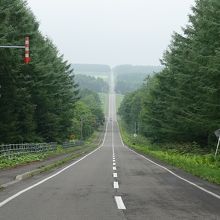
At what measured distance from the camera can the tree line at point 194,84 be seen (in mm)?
33875

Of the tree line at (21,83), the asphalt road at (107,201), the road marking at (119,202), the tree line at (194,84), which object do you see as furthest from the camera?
the tree line at (21,83)

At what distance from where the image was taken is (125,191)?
51.1 feet

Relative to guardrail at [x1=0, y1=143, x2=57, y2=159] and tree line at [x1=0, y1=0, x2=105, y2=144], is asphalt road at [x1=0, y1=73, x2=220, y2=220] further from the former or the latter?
tree line at [x1=0, y1=0, x2=105, y2=144]

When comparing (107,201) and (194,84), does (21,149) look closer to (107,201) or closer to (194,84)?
(194,84)

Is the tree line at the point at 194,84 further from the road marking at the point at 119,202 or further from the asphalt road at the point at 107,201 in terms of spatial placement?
the road marking at the point at 119,202

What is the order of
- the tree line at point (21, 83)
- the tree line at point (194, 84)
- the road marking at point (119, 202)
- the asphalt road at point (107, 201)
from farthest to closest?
the tree line at point (21, 83) → the tree line at point (194, 84) → the road marking at point (119, 202) → the asphalt road at point (107, 201)

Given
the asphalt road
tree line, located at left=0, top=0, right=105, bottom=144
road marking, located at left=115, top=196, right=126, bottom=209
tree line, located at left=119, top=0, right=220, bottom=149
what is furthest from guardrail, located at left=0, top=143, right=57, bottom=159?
road marking, located at left=115, top=196, right=126, bottom=209

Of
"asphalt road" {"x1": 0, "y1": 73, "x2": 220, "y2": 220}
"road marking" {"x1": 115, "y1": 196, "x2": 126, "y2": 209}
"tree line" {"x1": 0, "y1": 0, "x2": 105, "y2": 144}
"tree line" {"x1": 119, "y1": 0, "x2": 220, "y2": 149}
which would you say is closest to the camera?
"asphalt road" {"x1": 0, "y1": 73, "x2": 220, "y2": 220}

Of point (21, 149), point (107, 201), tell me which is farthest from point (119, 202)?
point (21, 149)

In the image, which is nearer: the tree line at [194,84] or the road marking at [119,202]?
the road marking at [119,202]

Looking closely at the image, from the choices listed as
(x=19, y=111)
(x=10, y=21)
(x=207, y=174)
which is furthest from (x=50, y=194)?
(x=19, y=111)

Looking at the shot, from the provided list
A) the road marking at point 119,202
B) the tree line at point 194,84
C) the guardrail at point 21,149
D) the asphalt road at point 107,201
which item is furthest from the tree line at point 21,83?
the road marking at point 119,202

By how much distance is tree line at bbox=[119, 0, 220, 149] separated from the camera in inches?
1334

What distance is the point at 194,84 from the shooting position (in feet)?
143
